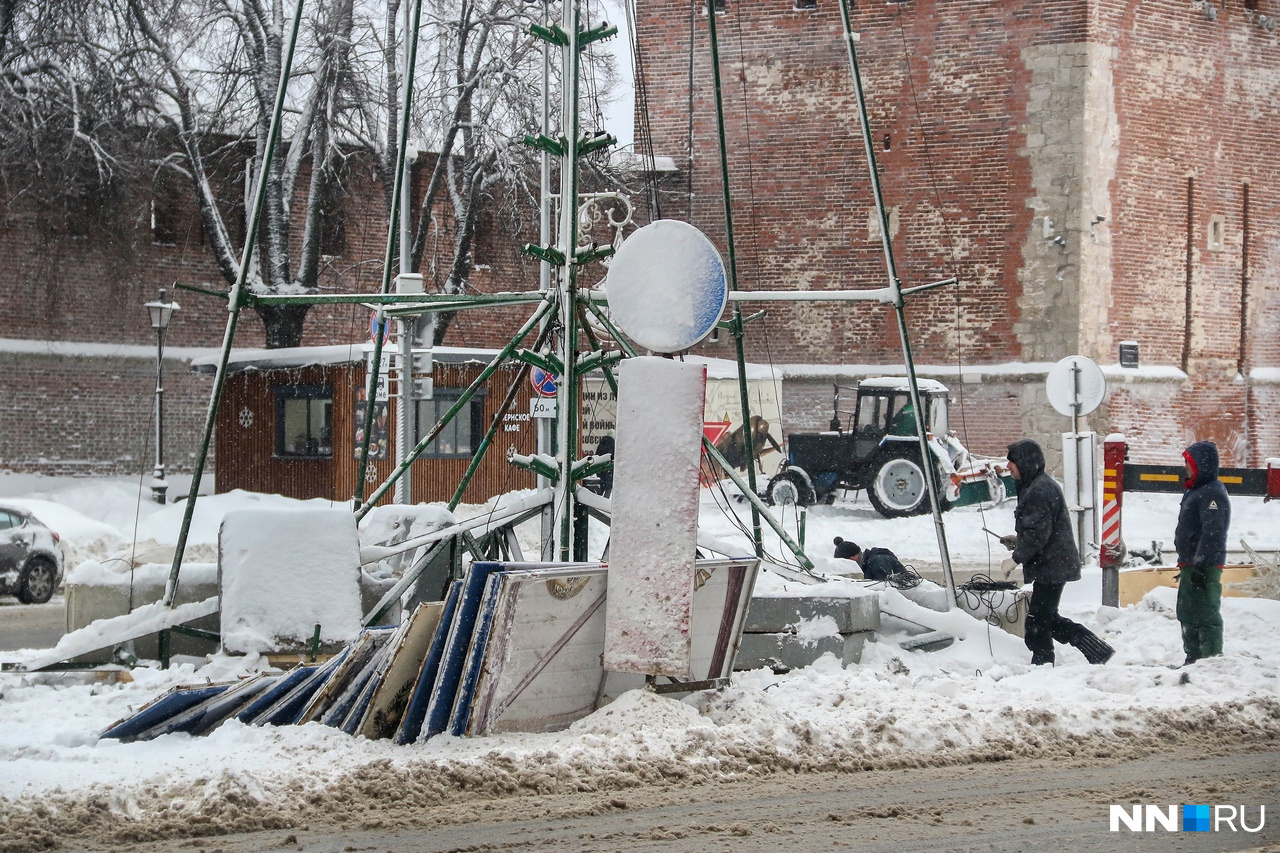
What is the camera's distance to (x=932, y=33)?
2773 centimetres

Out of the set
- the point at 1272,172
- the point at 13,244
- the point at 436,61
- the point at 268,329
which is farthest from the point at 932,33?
the point at 13,244

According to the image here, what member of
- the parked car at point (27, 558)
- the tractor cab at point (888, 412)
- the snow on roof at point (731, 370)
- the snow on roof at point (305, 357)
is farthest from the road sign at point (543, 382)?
the snow on roof at point (731, 370)

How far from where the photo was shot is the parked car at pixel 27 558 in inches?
611

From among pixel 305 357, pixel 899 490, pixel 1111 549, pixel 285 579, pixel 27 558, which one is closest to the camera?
pixel 285 579

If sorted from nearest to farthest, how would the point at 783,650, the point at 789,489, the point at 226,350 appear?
1. the point at 783,650
2. the point at 226,350
3. the point at 789,489

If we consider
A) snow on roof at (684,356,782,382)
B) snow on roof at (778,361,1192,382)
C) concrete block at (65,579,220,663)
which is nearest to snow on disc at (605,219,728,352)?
concrete block at (65,579,220,663)

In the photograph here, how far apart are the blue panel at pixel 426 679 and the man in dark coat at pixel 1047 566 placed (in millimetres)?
4341

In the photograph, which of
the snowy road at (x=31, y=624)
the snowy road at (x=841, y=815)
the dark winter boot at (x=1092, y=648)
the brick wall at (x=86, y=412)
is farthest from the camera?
the brick wall at (x=86, y=412)

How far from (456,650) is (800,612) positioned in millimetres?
2921

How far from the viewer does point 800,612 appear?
8.55m

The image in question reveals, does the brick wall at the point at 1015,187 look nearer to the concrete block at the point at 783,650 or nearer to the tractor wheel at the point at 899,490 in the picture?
the tractor wheel at the point at 899,490

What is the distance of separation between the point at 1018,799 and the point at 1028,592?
5.01 metres

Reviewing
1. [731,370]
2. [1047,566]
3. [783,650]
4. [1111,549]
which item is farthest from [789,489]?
[783,650]

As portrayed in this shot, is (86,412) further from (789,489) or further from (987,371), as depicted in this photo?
(987,371)
